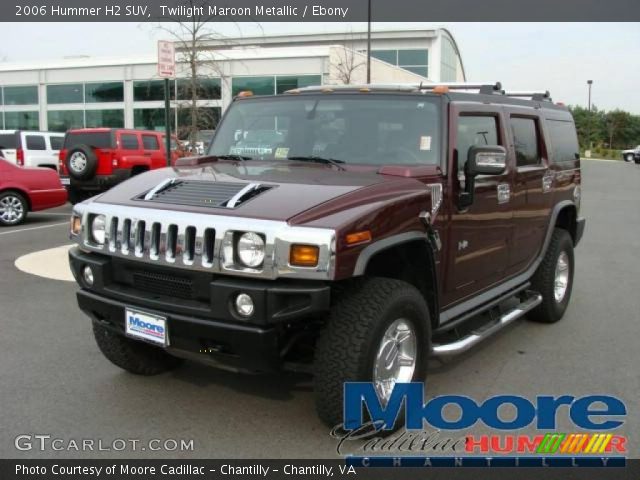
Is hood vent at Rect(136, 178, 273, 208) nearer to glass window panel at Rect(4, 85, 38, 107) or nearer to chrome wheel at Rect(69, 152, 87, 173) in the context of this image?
chrome wheel at Rect(69, 152, 87, 173)

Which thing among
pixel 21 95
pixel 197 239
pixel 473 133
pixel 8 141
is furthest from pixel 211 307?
pixel 21 95

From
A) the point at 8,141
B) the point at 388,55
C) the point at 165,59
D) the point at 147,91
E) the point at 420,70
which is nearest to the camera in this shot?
the point at 165,59

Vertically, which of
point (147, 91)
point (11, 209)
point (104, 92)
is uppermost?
point (104, 92)

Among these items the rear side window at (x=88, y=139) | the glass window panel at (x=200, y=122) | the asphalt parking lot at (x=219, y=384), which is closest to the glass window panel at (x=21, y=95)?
the glass window panel at (x=200, y=122)

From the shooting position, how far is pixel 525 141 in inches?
210

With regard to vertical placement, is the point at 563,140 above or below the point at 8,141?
below

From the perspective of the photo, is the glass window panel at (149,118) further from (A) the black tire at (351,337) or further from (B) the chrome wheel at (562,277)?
(A) the black tire at (351,337)

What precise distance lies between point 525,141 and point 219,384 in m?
3.13

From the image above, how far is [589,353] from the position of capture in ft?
17.0

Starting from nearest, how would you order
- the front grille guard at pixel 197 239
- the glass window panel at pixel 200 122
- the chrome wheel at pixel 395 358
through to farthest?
the front grille guard at pixel 197 239 < the chrome wheel at pixel 395 358 < the glass window panel at pixel 200 122

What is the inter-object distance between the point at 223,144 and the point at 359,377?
236cm

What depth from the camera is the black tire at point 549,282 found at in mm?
5789

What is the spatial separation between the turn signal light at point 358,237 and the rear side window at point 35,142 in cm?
1848

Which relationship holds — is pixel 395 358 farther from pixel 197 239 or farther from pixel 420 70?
pixel 420 70
